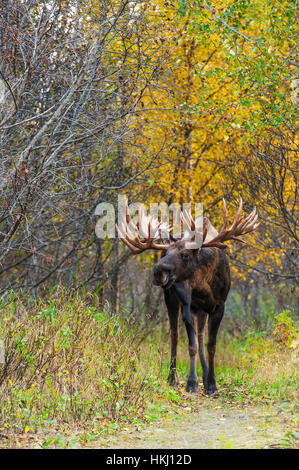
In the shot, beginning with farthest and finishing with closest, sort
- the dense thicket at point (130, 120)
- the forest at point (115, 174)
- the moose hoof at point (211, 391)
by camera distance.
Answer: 1. the moose hoof at point (211, 391)
2. the dense thicket at point (130, 120)
3. the forest at point (115, 174)

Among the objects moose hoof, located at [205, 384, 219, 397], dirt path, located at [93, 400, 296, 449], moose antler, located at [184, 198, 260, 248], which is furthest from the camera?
moose hoof, located at [205, 384, 219, 397]

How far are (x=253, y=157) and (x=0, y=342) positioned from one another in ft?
17.4

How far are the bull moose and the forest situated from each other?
1.89 feet

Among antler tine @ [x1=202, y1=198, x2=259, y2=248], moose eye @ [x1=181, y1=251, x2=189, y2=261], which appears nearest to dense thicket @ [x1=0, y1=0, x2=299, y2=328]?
antler tine @ [x1=202, y1=198, x2=259, y2=248]

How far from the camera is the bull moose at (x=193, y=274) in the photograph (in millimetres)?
8906

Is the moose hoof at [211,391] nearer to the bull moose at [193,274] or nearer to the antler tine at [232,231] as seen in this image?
the bull moose at [193,274]

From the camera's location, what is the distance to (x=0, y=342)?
24.2 ft

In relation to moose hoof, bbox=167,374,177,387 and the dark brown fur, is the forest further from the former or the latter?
the dark brown fur

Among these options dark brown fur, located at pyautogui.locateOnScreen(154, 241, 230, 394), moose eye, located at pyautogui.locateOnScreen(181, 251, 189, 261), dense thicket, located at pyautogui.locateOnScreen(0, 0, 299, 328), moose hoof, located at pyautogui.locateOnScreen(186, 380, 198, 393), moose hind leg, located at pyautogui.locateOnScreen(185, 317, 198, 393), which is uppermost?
dense thicket, located at pyautogui.locateOnScreen(0, 0, 299, 328)

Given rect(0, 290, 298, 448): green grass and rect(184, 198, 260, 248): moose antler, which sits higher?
rect(184, 198, 260, 248): moose antler

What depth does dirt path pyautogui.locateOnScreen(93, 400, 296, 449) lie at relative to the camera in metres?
6.02

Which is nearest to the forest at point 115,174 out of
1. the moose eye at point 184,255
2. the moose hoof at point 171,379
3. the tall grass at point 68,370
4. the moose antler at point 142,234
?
the tall grass at point 68,370
